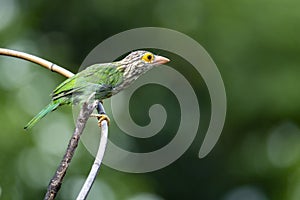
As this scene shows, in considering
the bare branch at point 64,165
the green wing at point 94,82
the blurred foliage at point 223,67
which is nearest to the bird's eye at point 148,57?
the green wing at point 94,82

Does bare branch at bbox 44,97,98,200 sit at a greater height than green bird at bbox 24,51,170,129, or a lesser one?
lesser

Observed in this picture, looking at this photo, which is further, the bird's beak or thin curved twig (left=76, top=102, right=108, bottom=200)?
the bird's beak

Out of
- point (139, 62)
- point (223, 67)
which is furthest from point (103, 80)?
point (223, 67)

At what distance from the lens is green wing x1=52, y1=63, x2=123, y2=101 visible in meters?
3.36

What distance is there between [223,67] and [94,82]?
856 centimetres

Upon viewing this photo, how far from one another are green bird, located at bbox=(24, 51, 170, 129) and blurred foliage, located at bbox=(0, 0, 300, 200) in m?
7.08

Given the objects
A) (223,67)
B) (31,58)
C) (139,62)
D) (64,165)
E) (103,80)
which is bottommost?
(64,165)

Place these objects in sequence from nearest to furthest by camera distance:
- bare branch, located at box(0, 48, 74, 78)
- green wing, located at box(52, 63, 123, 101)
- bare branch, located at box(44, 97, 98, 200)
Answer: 1. bare branch, located at box(44, 97, 98, 200)
2. bare branch, located at box(0, 48, 74, 78)
3. green wing, located at box(52, 63, 123, 101)

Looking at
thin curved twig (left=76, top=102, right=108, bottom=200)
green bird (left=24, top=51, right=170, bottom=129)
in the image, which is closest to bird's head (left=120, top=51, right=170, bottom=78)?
green bird (left=24, top=51, right=170, bottom=129)

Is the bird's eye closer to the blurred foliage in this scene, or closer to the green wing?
the green wing

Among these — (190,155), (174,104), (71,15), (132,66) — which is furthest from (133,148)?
(132,66)

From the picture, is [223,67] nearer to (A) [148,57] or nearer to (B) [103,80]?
(A) [148,57]

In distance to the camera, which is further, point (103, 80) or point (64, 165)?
point (103, 80)

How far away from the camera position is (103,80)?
344cm
